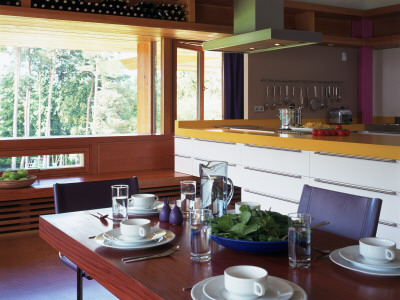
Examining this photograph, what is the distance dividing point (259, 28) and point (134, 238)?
3.35 meters

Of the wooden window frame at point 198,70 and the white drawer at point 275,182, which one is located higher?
the wooden window frame at point 198,70

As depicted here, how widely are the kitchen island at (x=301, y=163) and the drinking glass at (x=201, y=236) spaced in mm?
2131

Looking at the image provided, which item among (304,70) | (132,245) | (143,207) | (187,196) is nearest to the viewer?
(132,245)

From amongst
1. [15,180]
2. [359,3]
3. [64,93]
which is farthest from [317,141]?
[64,93]

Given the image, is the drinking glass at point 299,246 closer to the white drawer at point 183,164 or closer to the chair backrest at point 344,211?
the chair backrest at point 344,211

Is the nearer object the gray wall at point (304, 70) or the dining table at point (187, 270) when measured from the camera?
the dining table at point (187, 270)

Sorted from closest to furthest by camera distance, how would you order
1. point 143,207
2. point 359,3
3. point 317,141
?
point 143,207
point 317,141
point 359,3

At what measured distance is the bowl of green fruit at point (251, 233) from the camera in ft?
5.06

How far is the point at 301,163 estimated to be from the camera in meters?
3.98

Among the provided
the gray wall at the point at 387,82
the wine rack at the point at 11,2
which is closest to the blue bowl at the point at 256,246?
the wine rack at the point at 11,2

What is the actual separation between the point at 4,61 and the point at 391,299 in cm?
731

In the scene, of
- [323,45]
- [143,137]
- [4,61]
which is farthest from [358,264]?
[4,61]

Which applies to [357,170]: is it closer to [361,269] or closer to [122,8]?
[361,269]

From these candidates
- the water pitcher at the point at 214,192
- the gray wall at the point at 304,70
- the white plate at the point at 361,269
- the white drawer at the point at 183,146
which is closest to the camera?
the white plate at the point at 361,269
